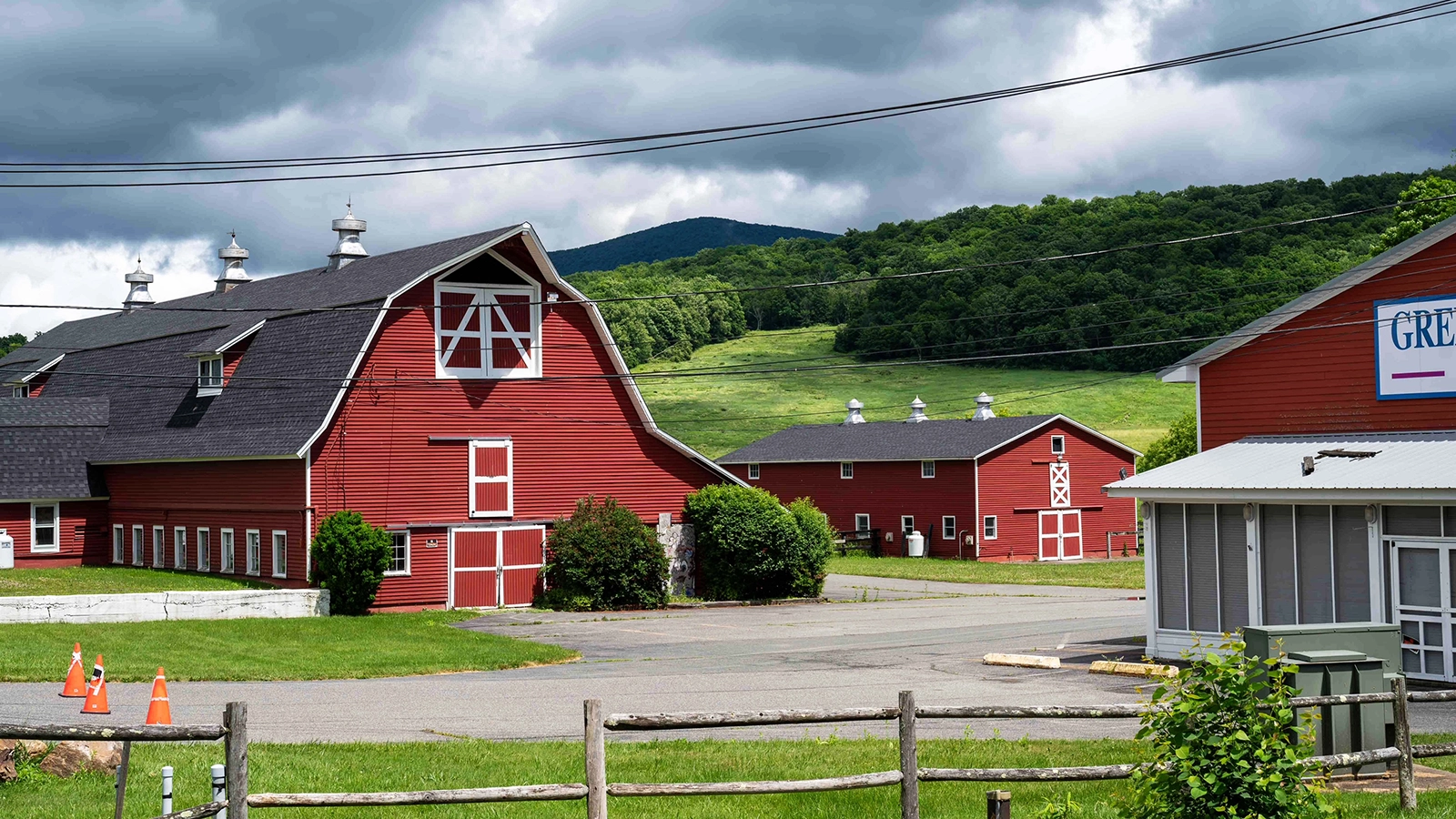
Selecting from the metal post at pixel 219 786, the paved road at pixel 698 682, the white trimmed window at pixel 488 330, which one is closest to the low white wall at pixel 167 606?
the paved road at pixel 698 682

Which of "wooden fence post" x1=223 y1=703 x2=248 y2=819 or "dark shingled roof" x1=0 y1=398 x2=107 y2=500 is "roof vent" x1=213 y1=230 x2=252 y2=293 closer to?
"dark shingled roof" x1=0 y1=398 x2=107 y2=500

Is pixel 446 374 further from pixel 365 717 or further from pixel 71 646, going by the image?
pixel 365 717

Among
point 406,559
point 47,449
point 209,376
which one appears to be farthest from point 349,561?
point 47,449

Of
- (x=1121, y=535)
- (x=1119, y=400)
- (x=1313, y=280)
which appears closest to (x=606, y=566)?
(x=1121, y=535)

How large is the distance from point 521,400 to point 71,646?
49.0 ft

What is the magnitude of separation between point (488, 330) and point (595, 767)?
1168 inches

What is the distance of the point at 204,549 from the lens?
131ft

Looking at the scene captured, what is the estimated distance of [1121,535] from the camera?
66.6m

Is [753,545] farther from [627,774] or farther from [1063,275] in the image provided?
[1063,275]

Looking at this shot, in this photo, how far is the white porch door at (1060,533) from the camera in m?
63.8

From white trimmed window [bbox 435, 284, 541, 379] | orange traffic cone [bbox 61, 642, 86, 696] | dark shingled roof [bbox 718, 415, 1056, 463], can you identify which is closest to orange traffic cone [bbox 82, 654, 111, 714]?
orange traffic cone [bbox 61, 642, 86, 696]

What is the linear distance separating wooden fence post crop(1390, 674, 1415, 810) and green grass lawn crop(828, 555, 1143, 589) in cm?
3536

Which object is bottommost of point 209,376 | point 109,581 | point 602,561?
point 109,581

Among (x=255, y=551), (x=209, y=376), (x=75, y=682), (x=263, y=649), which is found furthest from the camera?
(x=209, y=376)
